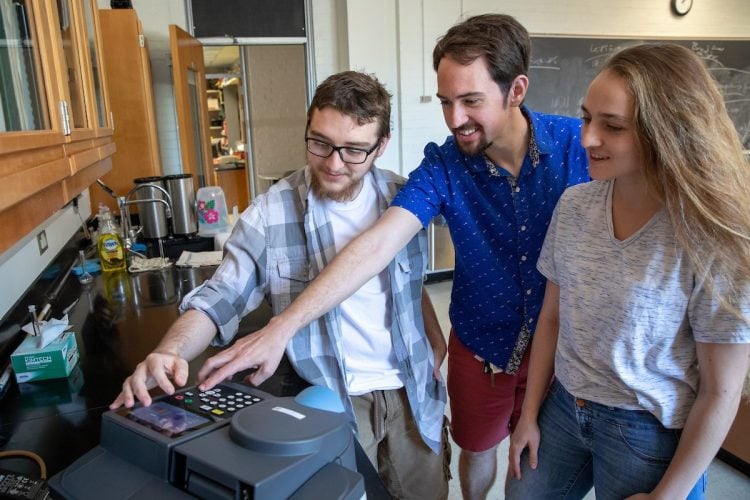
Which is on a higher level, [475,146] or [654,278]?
[475,146]

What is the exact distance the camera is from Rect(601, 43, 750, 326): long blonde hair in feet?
2.69

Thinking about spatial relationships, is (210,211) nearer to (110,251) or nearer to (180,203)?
(180,203)

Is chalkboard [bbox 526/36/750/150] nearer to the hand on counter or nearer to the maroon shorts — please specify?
the maroon shorts

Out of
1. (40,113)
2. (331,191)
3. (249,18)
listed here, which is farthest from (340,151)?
(249,18)

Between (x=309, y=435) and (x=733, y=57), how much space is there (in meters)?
6.12

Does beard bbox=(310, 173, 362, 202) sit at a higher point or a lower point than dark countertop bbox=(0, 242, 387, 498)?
higher

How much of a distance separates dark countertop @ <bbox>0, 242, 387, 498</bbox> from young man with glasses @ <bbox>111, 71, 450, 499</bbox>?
0.53 feet

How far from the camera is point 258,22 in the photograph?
13.9 ft

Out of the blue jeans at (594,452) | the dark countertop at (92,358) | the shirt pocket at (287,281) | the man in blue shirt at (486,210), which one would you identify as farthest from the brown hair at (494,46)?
the dark countertop at (92,358)

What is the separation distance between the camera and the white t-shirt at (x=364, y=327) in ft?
4.05

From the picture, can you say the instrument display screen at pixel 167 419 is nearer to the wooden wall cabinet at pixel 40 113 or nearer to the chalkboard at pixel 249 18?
the wooden wall cabinet at pixel 40 113

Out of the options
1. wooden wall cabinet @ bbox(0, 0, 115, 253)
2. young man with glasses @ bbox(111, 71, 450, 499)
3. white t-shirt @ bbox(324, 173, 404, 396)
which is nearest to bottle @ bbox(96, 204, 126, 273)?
wooden wall cabinet @ bbox(0, 0, 115, 253)

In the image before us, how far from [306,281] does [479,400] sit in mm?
665

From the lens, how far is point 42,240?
6.63 feet
